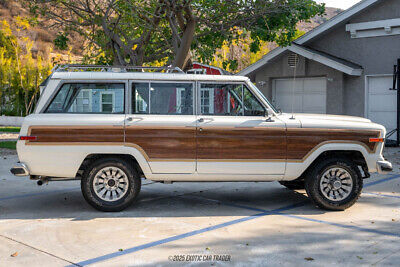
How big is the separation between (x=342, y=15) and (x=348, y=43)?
3.47 feet

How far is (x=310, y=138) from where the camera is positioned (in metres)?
7.41

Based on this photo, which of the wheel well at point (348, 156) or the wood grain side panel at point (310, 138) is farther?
the wheel well at point (348, 156)

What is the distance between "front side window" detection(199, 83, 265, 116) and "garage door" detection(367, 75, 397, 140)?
11.4m

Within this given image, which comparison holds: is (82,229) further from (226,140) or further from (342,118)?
(342,118)

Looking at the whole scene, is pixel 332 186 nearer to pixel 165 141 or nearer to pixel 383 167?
pixel 383 167

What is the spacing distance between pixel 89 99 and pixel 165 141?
132 centimetres

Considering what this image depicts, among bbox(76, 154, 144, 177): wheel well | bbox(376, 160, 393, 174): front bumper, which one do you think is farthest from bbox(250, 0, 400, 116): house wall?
bbox(76, 154, 144, 177): wheel well

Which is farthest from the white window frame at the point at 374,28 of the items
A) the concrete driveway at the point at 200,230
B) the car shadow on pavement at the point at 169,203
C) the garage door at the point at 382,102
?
the car shadow on pavement at the point at 169,203

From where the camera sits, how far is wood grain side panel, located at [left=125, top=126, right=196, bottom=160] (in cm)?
727

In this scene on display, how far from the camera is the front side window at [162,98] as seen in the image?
24.4ft

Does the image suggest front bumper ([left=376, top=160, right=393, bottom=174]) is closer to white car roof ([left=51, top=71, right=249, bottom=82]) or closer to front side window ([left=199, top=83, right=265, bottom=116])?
front side window ([left=199, top=83, right=265, bottom=116])

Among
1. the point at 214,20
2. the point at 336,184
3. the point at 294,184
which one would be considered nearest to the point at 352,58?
the point at 214,20

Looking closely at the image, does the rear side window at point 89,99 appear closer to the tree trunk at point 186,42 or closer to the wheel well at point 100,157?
the wheel well at point 100,157

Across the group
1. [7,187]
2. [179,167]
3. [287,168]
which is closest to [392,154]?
[287,168]
